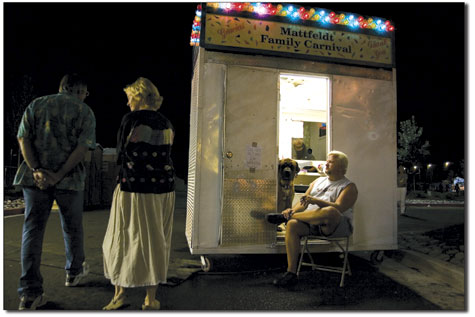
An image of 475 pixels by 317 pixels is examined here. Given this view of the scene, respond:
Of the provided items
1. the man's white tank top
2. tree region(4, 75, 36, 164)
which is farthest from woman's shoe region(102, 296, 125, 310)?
tree region(4, 75, 36, 164)

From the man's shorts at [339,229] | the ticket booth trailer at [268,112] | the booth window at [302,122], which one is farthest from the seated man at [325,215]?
the booth window at [302,122]

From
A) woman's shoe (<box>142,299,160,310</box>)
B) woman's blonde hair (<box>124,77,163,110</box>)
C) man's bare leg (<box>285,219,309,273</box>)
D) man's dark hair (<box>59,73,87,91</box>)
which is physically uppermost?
man's dark hair (<box>59,73,87,91</box>)

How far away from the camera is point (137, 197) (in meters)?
2.81

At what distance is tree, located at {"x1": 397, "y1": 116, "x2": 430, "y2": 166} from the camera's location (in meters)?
30.4

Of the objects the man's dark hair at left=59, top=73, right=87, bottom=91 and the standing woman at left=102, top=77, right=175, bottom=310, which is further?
the man's dark hair at left=59, top=73, right=87, bottom=91

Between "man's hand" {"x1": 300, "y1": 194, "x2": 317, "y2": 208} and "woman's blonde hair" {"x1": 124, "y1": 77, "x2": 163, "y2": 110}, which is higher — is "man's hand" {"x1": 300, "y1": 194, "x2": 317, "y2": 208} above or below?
below

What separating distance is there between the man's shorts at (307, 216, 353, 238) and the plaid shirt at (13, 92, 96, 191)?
2560mm

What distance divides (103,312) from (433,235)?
592cm

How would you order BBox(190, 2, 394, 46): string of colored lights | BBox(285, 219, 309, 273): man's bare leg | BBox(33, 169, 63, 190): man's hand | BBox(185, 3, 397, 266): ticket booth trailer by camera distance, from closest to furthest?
BBox(33, 169, 63, 190): man's hand → BBox(285, 219, 309, 273): man's bare leg → BBox(185, 3, 397, 266): ticket booth trailer → BBox(190, 2, 394, 46): string of colored lights

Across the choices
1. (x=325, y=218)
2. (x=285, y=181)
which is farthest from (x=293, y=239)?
(x=285, y=181)

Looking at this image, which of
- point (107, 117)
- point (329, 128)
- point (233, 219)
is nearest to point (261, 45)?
point (329, 128)

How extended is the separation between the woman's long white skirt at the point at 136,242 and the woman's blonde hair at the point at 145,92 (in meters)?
0.80

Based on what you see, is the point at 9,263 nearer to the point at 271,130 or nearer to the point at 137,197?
the point at 137,197

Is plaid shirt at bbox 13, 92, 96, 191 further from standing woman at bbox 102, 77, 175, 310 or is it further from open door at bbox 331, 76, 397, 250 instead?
open door at bbox 331, 76, 397, 250
